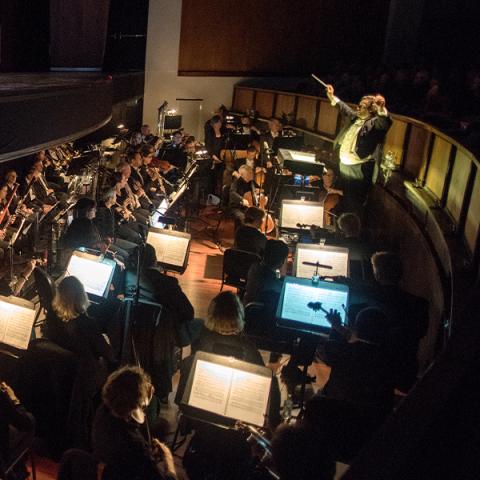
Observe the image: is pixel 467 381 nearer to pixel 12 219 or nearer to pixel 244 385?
pixel 244 385

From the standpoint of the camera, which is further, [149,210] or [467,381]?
[149,210]

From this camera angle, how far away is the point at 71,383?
4.10m

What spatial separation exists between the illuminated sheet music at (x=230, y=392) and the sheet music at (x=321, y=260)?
7.03 feet

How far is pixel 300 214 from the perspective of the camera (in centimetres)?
698

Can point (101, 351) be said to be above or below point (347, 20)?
below

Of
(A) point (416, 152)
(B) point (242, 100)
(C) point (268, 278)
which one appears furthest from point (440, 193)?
(B) point (242, 100)

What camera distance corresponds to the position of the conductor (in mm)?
7645

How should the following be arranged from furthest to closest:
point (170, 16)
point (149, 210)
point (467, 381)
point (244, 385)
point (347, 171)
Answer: point (170, 16), point (149, 210), point (347, 171), point (244, 385), point (467, 381)

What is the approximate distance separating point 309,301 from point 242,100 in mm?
12901

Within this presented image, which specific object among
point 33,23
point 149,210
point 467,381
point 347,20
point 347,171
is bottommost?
point 149,210

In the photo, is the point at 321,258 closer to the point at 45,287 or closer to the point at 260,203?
the point at 45,287

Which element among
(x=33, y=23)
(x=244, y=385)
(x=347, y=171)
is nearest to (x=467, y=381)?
(x=244, y=385)

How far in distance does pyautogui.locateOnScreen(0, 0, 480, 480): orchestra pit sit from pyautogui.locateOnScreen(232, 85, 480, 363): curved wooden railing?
1.6 inches

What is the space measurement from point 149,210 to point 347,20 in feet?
37.6
